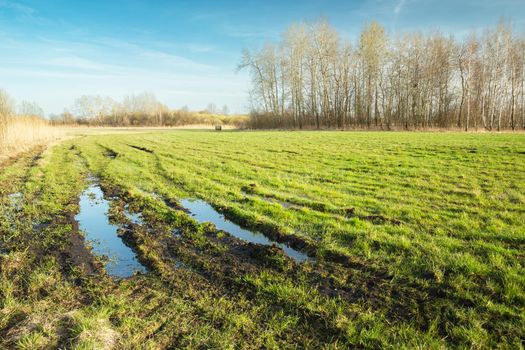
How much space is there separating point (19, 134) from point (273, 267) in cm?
2403

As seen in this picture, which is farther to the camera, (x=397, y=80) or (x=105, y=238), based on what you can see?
(x=397, y=80)

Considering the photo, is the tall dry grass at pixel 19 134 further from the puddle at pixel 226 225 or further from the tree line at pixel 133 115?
the tree line at pixel 133 115

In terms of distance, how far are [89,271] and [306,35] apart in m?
46.7

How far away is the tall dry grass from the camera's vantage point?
58.5 feet

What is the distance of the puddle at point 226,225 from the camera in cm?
516

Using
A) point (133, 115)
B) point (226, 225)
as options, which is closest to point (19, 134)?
point (226, 225)

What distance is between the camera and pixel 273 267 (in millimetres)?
4531

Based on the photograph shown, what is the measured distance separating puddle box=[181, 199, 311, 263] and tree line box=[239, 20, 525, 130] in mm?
37016

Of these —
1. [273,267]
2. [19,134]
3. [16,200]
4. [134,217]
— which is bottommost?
[273,267]

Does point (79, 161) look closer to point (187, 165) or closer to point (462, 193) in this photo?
point (187, 165)

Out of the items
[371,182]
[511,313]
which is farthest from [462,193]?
[511,313]

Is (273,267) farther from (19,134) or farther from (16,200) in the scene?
(19,134)

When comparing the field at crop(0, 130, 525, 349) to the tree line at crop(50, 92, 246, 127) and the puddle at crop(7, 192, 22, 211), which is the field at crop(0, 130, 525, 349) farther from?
the tree line at crop(50, 92, 246, 127)

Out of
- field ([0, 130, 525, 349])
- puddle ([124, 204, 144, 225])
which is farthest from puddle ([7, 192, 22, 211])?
puddle ([124, 204, 144, 225])
